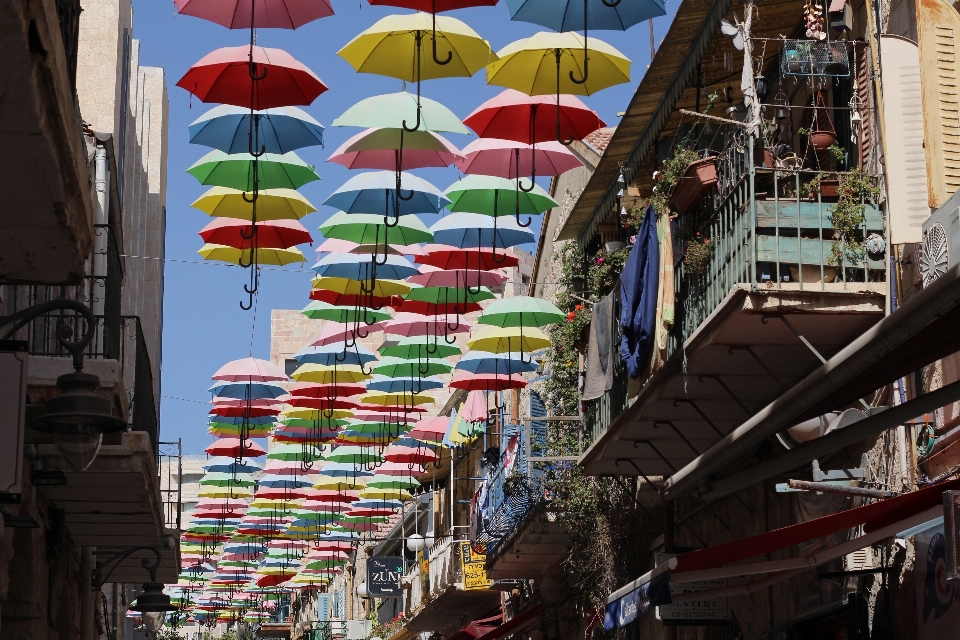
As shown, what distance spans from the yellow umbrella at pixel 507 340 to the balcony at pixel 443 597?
10.2 metres

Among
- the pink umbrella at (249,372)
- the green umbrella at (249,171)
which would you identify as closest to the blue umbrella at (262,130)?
the green umbrella at (249,171)

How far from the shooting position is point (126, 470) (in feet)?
39.2

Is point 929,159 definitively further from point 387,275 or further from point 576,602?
point 576,602

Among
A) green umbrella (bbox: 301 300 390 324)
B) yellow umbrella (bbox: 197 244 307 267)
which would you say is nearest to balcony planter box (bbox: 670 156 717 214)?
yellow umbrella (bbox: 197 244 307 267)

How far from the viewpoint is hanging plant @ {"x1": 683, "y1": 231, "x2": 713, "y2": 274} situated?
1295cm

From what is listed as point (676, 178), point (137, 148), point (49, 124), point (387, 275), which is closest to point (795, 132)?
point (676, 178)

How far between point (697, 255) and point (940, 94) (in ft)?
10.4

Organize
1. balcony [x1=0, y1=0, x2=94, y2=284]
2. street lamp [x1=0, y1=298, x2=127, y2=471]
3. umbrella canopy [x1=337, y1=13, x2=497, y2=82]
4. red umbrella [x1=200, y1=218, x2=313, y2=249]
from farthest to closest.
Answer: red umbrella [x1=200, y1=218, x2=313, y2=249], umbrella canopy [x1=337, y1=13, x2=497, y2=82], street lamp [x1=0, y1=298, x2=127, y2=471], balcony [x1=0, y1=0, x2=94, y2=284]

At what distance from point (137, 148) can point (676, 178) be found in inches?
649

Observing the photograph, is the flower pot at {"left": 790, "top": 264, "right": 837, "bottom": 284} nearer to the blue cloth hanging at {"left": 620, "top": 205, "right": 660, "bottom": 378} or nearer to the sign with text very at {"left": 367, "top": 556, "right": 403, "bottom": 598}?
the blue cloth hanging at {"left": 620, "top": 205, "right": 660, "bottom": 378}

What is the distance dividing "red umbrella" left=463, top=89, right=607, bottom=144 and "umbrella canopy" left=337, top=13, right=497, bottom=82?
1.13m

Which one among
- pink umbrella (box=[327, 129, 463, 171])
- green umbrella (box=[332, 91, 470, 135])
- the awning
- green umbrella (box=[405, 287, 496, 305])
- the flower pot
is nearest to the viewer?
the awning

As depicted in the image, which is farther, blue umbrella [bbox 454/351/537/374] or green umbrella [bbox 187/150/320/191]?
blue umbrella [bbox 454/351/537/374]

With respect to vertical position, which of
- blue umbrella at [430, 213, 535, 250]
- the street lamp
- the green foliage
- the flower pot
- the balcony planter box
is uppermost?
blue umbrella at [430, 213, 535, 250]
